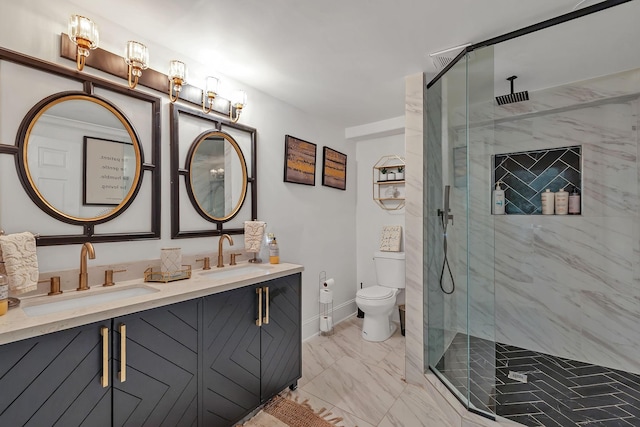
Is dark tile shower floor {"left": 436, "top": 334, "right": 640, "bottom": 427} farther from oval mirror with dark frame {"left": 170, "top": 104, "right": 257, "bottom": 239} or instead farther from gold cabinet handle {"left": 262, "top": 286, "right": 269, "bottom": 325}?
oval mirror with dark frame {"left": 170, "top": 104, "right": 257, "bottom": 239}

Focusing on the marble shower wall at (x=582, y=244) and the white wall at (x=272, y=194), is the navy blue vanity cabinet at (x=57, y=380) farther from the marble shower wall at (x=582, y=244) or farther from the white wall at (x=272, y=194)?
the marble shower wall at (x=582, y=244)

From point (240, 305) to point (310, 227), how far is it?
5.04 feet

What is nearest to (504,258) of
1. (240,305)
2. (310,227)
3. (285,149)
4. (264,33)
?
(310,227)

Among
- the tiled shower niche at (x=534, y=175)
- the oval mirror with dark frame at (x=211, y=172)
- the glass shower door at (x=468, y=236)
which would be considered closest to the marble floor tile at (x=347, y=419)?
the glass shower door at (x=468, y=236)

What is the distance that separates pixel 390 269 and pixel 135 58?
2.87 m

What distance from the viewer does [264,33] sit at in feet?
6.08

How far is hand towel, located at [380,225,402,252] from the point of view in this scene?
358 cm

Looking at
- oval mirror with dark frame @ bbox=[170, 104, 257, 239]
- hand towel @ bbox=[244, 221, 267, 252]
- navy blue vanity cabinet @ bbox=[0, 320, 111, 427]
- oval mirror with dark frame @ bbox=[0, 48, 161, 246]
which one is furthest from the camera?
hand towel @ bbox=[244, 221, 267, 252]

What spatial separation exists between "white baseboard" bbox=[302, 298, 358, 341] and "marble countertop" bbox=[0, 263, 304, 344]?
119cm

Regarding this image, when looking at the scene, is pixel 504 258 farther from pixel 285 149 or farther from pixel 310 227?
pixel 285 149

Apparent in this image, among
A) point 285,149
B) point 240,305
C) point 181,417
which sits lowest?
point 181,417

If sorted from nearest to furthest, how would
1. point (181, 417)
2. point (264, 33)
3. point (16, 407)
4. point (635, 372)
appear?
1. point (16, 407)
2. point (181, 417)
3. point (264, 33)
4. point (635, 372)

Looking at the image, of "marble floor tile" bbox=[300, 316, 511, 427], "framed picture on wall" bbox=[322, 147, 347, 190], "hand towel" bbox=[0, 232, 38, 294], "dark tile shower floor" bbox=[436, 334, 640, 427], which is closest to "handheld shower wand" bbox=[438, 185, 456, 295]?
"dark tile shower floor" bbox=[436, 334, 640, 427]

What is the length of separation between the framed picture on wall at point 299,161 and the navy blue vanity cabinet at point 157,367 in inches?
66.1
